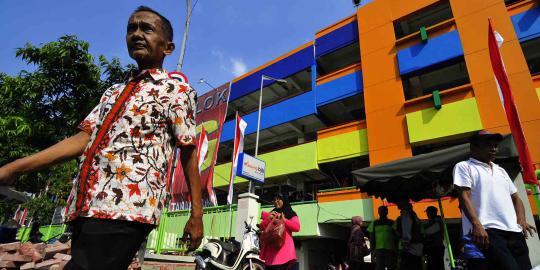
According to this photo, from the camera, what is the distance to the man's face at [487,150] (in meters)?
2.89

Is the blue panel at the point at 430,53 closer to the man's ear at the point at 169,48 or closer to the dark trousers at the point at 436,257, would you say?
the dark trousers at the point at 436,257

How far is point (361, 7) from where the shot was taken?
51.3 feet

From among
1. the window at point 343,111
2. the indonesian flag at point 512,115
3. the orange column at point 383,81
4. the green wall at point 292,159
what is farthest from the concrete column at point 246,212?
the window at point 343,111

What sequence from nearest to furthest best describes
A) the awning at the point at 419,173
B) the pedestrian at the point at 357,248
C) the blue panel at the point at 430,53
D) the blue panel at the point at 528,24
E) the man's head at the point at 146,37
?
the man's head at the point at 146,37, the awning at the point at 419,173, the pedestrian at the point at 357,248, the blue panel at the point at 528,24, the blue panel at the point at 430,53

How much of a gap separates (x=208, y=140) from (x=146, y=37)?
601 inches

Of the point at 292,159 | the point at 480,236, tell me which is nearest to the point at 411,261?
the point at 480,236

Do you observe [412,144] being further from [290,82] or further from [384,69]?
[290,82]

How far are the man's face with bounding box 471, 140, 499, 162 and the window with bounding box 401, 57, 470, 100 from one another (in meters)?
11.1

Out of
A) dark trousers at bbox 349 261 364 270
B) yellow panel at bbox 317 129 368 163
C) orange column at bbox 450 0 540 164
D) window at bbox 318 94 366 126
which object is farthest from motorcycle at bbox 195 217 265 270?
window at bbox 318 94 366 126

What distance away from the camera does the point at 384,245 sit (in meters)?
6.38

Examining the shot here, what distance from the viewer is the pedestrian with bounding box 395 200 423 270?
18.7 ft

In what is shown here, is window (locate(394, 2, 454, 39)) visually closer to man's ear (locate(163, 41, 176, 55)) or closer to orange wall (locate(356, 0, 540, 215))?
orange wall (locate(356, 0, 540, 215))

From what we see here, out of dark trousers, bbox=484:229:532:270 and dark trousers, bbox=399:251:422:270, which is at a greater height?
dark trousers, bbox=484:229:532:270

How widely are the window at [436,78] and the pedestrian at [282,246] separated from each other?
1090 cm
